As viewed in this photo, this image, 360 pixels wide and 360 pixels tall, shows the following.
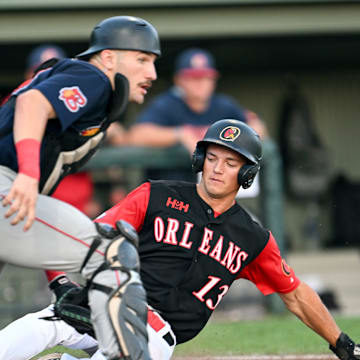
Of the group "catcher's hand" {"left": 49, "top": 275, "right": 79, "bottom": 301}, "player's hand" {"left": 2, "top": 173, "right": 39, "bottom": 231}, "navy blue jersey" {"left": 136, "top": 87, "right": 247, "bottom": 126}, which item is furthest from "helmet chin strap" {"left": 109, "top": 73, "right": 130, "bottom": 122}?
"navy blue jersey" {"left": 136, "top": 87, "right": 247, "bottom": 126}

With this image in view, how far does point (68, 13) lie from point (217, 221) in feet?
19.0

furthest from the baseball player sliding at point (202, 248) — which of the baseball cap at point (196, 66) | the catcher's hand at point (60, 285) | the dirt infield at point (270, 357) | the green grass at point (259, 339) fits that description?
→ the baseball cap at point (196, 66)

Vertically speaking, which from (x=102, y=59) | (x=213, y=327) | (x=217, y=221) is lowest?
(x=213, y=327)

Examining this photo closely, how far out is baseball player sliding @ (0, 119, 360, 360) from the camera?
3.90 metres

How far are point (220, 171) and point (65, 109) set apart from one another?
1.00 m

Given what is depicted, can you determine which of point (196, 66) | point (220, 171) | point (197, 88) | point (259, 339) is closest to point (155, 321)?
point (220, 171)

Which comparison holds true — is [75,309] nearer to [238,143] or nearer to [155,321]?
[155,321]

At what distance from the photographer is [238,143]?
158 inches

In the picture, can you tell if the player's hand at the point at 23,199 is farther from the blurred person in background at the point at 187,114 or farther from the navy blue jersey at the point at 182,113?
the navy blue jersey at the point at 182,113

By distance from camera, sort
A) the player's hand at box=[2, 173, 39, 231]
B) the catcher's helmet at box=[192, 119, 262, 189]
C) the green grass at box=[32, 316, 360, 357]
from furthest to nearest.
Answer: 1. the green grass at box=[32, 316, 360, 357]
2. the catcher's helmet at box=[192, 119, 262, 189]
3. the player's hand at box=[2, 173, 39, 231]

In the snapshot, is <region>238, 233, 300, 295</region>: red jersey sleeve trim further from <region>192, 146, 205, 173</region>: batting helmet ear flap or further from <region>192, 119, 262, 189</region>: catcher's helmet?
<region>192, 146, 205, 173</region>: batting helmet ear flap

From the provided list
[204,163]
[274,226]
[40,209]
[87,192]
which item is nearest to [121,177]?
[87,192]

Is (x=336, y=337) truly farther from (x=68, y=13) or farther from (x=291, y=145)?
(x=291, y=145)

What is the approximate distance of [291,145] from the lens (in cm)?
1162
